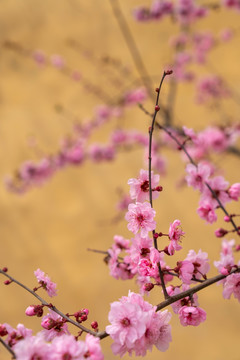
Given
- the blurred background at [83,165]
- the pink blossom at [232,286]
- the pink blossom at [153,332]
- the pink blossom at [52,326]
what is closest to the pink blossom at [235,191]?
the pink blossom at [232,286]

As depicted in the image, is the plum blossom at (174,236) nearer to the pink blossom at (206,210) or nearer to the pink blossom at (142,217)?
the pink blossom at (142,217)

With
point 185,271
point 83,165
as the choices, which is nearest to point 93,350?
point 185,271

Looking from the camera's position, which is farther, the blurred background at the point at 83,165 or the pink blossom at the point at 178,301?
the blurred background at the point at 83,165

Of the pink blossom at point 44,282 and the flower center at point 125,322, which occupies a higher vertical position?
the pink blossom at point 44,282

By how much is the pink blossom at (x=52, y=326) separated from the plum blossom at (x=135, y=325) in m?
0.13

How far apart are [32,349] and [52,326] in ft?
0.45

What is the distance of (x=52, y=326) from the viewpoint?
2.35 ft

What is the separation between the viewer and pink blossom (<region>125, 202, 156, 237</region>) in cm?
75

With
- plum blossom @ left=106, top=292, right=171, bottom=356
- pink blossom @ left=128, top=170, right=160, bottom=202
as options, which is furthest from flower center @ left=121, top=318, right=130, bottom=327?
pink blossom @ left=128, top=170, right=160, bottom=202

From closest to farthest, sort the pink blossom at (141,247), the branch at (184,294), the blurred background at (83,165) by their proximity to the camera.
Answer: the branch at (184,294) < the pink blossom at (141,247) < the blurred background at (83,165)

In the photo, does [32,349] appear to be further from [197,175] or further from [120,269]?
[197,175]

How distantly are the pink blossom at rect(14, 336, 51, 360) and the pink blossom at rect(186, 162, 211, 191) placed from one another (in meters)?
0.56

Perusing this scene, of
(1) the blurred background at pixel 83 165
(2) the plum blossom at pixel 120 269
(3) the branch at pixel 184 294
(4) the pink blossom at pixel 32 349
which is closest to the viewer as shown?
(4) the pink blossom at pixel 32 349

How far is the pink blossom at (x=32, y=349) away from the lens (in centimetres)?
57
